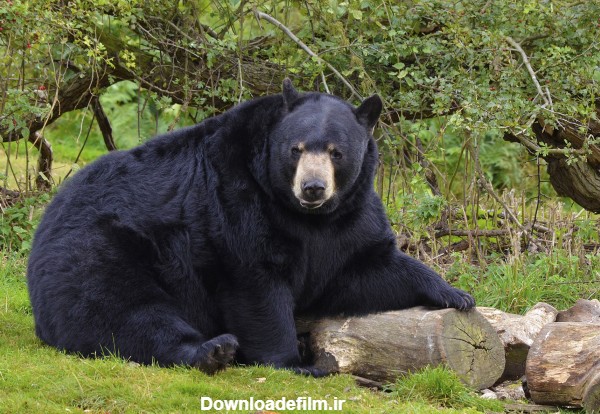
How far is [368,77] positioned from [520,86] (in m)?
1.62

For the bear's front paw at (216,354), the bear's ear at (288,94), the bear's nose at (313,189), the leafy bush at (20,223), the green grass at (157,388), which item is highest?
the bear's ear at (288,94)

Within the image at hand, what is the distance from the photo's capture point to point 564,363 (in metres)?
5.91

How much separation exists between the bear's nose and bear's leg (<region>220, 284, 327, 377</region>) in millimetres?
686

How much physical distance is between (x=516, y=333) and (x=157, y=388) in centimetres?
284

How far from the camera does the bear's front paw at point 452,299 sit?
6.45 metres

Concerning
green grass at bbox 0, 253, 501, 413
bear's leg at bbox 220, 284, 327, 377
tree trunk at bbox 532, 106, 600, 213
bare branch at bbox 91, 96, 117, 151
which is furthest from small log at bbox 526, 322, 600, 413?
bare branch at bbox 91, 96, 117, 151

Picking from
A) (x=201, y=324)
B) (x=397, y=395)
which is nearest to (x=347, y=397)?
(x=397, y=395)

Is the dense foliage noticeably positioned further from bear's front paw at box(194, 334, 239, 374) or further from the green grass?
bear's front paw at box(194, 334, 239, 374)

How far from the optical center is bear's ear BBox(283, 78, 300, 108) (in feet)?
21.5

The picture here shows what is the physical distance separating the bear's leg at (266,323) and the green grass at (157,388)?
220 millimetres

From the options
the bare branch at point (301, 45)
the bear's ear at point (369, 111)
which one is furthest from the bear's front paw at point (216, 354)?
the bare branch at point (301, 45)

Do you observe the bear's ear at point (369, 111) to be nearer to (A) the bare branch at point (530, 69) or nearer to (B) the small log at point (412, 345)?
(B) the small log at point (412, 345)

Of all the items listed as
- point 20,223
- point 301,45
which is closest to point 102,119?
point 20,223

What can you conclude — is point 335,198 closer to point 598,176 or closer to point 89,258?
point 89,258
